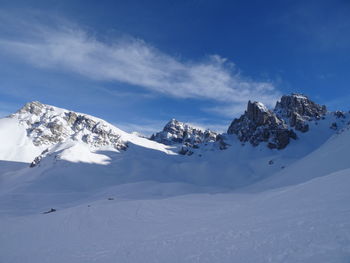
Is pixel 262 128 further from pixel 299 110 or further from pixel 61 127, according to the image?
pixel 61 127

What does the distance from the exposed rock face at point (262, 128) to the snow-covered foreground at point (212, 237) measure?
319 ft

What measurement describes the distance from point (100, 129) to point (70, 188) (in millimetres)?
59902

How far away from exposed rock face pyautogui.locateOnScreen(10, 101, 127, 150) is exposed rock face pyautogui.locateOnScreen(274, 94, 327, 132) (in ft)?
297

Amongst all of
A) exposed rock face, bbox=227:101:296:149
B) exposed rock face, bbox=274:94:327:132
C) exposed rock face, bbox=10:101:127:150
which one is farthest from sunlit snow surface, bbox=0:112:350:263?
exposed rock face, bbox=274:94:327:132

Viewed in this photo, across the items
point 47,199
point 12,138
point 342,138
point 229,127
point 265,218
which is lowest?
point 47,199

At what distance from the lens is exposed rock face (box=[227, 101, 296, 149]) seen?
4268 inches

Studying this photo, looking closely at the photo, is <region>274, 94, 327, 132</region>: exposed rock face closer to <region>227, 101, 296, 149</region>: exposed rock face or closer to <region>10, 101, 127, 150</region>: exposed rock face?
<region>227, 101, 296, 149</region>: exposed rock face

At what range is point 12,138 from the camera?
417ft

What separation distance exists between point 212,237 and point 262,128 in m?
111

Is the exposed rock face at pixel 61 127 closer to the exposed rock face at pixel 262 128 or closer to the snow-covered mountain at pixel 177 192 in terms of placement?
the snow-covered mountain at pixel 177 192

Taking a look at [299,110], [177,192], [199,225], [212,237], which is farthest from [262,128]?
[212,237]

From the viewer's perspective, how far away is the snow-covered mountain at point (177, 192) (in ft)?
34.9

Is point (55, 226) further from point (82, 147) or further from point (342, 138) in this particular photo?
point (82, 147)

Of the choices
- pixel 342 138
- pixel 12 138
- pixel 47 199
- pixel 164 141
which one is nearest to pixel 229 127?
pixel 164 141
